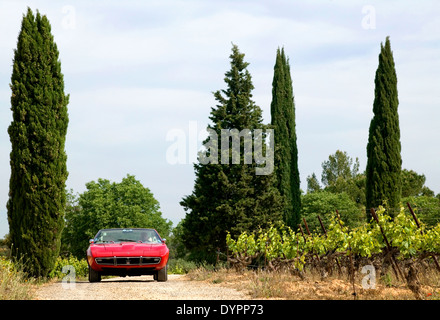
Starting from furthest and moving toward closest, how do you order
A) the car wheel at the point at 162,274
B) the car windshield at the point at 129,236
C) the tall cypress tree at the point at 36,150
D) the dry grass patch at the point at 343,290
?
the tall cypress tree at the point at 36,150 < the car windshield at the point at 129,236 < the car wheel at the point at 162,274 < the dry grass patch at the point at 343,290

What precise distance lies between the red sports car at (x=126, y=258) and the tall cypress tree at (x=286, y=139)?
18.1 meters

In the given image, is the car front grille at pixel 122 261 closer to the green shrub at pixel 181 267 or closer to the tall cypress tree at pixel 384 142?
the green shrub at pixel 181 267

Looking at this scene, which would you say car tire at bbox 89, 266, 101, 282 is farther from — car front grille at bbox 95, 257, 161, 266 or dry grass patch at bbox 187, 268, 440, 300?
dry grass patch at bbox 187, 268, 440, 300

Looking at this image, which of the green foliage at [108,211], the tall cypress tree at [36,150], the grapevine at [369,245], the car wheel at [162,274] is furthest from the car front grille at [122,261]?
the green foliage at [108,211]

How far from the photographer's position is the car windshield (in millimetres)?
13854

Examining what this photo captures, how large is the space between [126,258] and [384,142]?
21180 millimetres

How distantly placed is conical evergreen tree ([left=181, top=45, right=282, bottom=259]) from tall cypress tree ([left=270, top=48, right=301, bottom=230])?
3.69 metres

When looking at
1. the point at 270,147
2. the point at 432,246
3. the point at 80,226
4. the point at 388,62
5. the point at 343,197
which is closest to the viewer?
the point at 432,246

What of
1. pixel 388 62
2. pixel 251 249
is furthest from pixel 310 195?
pixel 251 249

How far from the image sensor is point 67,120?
1521 cm

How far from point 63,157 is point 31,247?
264 cm

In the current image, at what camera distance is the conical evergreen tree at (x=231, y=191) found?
25.4 metres

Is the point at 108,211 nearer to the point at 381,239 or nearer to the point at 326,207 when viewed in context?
the point at 326,207
